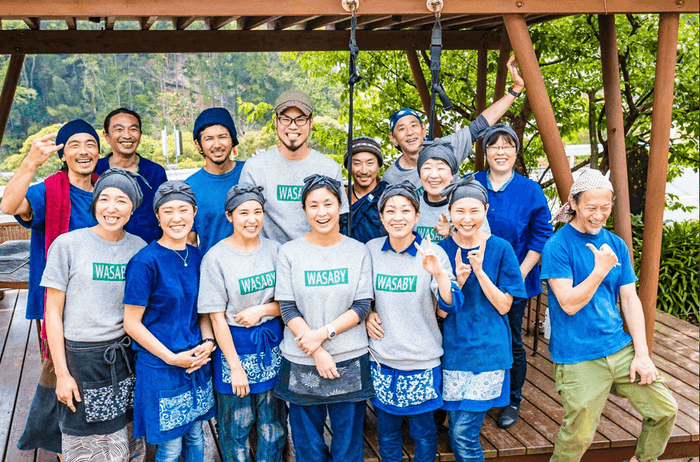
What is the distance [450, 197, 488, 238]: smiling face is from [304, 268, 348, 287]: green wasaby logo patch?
596 millimetres

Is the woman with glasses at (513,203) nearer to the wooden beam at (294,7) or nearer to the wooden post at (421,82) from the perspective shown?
the wooden beam at (294,7)

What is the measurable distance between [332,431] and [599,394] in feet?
4.45

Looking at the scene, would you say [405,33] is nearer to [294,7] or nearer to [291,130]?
[294,7]

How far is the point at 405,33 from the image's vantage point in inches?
238

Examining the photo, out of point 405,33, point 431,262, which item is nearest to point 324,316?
point 431,262

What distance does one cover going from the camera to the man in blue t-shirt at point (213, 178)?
3436mm

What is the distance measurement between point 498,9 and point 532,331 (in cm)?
302

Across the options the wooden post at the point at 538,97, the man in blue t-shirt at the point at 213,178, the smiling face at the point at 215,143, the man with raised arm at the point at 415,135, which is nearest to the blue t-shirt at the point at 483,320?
the man with raised arm at the point at 415,135

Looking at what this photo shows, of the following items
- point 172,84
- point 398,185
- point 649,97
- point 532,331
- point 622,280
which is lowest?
point 532,331

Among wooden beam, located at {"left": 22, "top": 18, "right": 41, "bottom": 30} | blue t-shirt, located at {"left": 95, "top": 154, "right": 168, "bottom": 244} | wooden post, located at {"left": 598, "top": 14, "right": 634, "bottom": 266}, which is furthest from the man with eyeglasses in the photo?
wooden beam, located at {"left": 22, "top": 18, "right": 41, "bottom": 30}

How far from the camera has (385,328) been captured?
10.3 feet

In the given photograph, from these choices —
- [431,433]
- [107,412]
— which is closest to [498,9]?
[431,433]

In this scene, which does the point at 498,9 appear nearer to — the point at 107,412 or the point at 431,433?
the point at 431,433

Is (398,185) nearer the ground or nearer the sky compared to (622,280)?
nearer the sky
